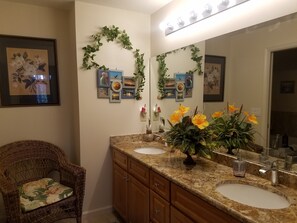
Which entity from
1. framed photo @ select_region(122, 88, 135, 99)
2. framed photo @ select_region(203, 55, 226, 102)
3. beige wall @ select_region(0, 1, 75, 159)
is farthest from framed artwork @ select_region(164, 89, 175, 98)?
beige wall @ select_region(0, 1, 75, 159)

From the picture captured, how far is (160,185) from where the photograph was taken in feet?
5.46

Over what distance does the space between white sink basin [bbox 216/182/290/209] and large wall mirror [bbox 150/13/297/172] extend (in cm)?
35

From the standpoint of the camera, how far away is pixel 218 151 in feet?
6.09

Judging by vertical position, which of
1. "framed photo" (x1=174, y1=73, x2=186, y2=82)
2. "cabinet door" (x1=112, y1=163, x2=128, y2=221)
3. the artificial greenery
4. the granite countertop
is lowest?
"cabinet door" (x1=112, y1=163, x2=128, y2=221)

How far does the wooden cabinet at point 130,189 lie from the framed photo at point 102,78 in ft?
2.46

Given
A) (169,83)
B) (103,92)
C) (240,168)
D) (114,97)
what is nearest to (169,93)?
(169,83)

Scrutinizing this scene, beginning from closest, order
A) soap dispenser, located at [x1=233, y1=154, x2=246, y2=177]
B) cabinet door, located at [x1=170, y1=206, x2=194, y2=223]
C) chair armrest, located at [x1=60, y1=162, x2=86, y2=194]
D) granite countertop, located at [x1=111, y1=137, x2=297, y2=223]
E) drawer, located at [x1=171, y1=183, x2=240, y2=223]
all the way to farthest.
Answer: granite countertop, located at [x1=111, y1=137, x2=297, y2=223], drawer, located at [x1=171, y1=183, x2=240, y2=223], cabinet door, located at [x1=170, y1=206, x2=194, y2=223], soap dispenser, located at [x1=233, y1=154, x2=246, y2=177], chair armrest, located at [x1=60, y1=162, x2=86, y2=194]

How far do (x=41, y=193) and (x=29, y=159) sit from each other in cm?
51

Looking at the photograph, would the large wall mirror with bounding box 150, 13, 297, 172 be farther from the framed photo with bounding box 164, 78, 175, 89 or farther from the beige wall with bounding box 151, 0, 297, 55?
the framed photo with bounding box 164, 78, 175, 89

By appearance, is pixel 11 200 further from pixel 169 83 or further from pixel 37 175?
pixel 169 83

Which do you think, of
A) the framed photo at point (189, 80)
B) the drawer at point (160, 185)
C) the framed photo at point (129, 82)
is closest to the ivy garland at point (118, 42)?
the framed photo at point (129, 82)

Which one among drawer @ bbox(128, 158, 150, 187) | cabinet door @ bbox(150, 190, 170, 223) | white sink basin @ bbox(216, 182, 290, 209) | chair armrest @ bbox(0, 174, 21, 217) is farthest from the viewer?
drawer @ bbox(128, 158, 150, 187)

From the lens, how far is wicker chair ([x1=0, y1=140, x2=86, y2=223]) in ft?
5.85

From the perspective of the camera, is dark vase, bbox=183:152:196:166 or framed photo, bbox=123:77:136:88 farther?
framed photo, bbox=123:77:136:88
